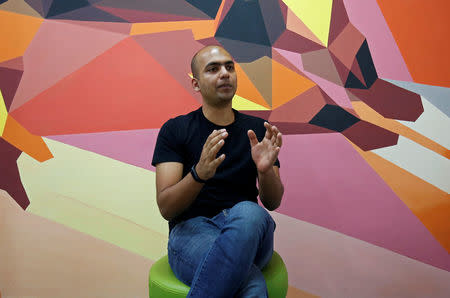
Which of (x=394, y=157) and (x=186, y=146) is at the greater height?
(x=186, y=146)

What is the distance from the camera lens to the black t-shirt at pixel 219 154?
152cm

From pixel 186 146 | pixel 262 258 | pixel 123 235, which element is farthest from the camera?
pixel 123 235

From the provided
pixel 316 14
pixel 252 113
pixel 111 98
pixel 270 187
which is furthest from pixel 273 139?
pixel 111 98

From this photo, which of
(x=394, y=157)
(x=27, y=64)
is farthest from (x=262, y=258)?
(x=27, y=64)

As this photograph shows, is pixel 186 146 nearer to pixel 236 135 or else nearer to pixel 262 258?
pixel 236 135

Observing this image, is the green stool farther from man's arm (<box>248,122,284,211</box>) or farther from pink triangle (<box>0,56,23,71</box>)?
pink triangle (<box>0,56,23,71</box>)

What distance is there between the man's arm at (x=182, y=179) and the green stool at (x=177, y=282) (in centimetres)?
20

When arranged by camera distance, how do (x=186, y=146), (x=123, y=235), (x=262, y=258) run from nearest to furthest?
(x=262, y=258), (x=186, y=146), (x=123, y=235)

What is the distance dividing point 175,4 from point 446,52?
1462mm

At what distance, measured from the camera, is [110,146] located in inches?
88.5

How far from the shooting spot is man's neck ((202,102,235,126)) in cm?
168

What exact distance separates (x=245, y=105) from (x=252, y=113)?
0.06 m

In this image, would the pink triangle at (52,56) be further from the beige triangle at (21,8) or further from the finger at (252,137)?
the finger at (252,137)

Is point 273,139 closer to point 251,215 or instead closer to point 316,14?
point 251,215
